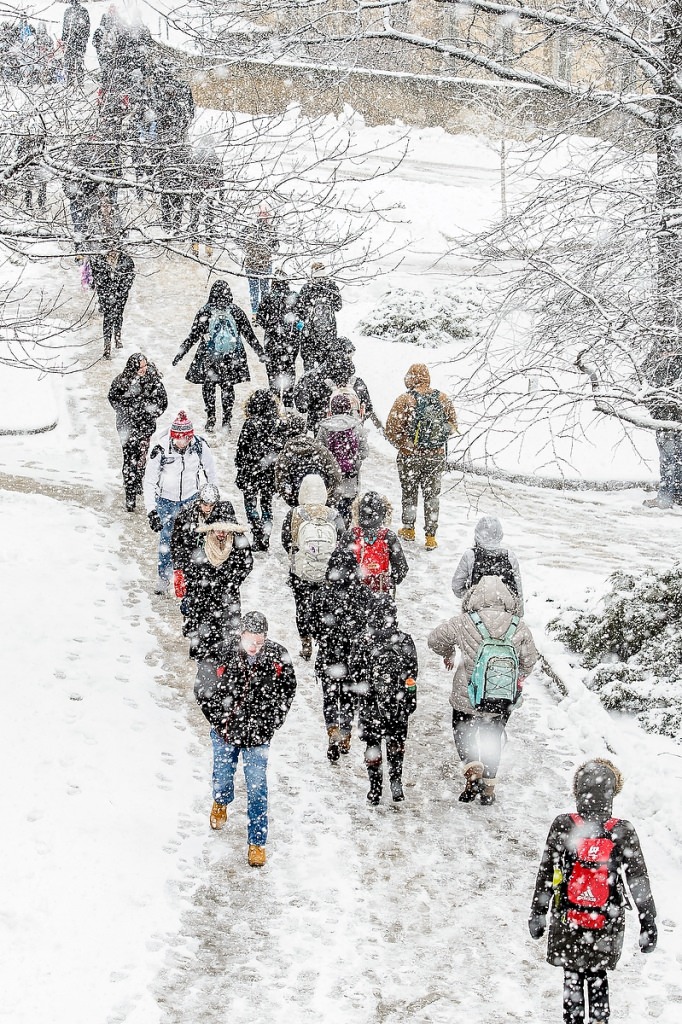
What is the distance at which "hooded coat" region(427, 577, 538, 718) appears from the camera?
297 inches

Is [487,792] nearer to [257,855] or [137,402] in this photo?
[257,855]

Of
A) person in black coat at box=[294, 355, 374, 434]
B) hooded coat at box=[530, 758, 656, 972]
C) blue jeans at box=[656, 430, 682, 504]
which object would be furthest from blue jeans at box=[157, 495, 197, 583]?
blue jeans at box=[656, 430, 682, 504]

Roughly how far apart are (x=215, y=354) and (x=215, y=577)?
5743mm

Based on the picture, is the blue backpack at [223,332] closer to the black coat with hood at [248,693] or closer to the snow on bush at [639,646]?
the snow on bush at [639,646]

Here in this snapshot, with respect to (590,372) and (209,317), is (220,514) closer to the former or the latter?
(590,372)

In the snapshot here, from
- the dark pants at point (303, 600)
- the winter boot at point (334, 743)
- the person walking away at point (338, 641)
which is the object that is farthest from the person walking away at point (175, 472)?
the winter boot at point (334, 743)

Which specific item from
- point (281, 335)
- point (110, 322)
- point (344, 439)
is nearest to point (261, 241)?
point (344, 439)

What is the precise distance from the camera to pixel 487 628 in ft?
24.6

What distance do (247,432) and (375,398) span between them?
670 centimetres

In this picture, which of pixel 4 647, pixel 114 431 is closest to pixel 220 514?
pixel 4 647

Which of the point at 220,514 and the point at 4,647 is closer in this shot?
the point at 220,514

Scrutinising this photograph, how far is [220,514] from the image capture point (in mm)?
8508

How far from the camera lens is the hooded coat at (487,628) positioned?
7531 millimetres

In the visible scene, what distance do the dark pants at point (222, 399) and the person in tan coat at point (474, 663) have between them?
710 cm
